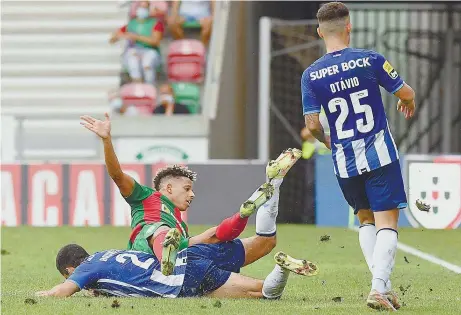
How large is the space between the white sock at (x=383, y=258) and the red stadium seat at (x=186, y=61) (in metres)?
13.1

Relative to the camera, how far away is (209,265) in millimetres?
7633

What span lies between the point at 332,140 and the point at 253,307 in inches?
44.6

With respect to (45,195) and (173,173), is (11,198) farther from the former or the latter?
(173,173)

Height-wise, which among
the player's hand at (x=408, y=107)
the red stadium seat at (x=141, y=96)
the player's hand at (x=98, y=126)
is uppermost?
the player's hand at (x=408, y=107)

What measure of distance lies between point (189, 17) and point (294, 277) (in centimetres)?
1149

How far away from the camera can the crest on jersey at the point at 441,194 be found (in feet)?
49.2

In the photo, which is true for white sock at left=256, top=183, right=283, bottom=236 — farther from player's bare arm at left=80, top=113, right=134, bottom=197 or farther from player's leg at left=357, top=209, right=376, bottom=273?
player's bare arm at left=80, top=113, right=134, bottom=197

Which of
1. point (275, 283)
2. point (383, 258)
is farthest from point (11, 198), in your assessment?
point (383, 258)

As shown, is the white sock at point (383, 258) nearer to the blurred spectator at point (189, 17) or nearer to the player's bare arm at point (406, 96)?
the player's bare arm at point (406, 96)

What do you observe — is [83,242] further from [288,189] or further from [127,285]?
[127,285]

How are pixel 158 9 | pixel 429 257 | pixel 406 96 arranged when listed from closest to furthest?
pixel 406 96 < pixel 429 257 < pixel 158 9

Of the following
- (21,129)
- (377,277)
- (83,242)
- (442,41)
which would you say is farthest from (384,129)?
(442,41)

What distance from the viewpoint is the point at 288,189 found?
16.4m

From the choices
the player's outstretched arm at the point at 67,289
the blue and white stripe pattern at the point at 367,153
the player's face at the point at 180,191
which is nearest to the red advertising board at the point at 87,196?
the player's face at the point at 180,191
